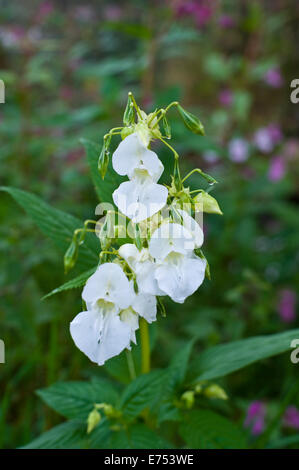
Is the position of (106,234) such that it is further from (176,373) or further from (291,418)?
(291,418)

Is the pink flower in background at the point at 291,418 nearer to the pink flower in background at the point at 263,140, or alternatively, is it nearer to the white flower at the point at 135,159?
the white flower at the point at 135,159

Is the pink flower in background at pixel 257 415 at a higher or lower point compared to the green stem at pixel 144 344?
lower

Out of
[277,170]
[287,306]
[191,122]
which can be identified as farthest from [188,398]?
[277,170]

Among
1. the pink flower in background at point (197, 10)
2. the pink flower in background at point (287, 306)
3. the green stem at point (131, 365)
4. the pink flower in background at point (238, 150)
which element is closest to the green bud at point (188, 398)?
the green stem at point (131, 365)

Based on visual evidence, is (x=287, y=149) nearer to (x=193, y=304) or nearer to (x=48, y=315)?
(x=193, y=304)

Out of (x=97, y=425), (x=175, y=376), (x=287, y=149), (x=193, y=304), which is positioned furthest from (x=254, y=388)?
(x=287, y=149)

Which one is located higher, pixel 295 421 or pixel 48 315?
pixel 48 315

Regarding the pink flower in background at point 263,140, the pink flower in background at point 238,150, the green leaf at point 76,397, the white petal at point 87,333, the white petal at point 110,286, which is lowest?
the green leaf at point 76,397

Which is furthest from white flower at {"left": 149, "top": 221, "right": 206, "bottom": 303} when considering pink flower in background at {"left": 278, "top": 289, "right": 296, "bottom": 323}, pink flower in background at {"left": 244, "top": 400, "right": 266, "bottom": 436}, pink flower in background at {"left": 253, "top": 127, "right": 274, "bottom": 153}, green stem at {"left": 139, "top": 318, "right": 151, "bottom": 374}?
pink flower in background at {"left": 253, "top": 127, "right": 274, "bottom": 153}
